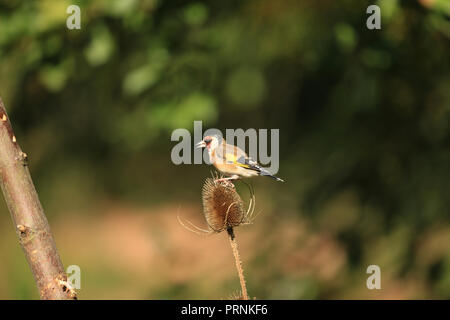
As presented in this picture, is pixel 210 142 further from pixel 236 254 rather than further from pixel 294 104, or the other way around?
pixel 294 104

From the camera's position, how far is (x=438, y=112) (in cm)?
516

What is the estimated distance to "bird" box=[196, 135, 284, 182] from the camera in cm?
339

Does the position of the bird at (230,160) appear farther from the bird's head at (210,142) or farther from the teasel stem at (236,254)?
the teasel stem at (236,254)

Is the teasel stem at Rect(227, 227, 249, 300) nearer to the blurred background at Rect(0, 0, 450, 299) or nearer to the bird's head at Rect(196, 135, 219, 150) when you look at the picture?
the bird's head at Rect(196, 135, 219, 150)

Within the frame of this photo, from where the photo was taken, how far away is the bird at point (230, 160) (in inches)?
133

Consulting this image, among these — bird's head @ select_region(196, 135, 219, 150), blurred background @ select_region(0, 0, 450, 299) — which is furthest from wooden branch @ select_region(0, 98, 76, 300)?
blurred background @ select_region(0, 0, 450, 299)

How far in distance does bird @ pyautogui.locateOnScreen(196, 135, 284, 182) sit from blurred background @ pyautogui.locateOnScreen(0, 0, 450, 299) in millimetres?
491

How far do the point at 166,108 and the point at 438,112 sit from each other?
8.15 feet

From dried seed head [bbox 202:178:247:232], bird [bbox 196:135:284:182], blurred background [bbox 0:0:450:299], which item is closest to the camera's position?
dried seed head [bbox 202:178:247:232]

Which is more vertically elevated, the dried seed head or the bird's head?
the bird's head

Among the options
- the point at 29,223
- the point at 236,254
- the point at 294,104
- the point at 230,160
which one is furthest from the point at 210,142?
the point at 294,104

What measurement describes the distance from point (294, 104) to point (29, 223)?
19.7 ft

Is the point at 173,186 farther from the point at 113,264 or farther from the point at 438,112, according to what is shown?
the point at 438,112

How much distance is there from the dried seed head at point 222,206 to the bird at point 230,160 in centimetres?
108
